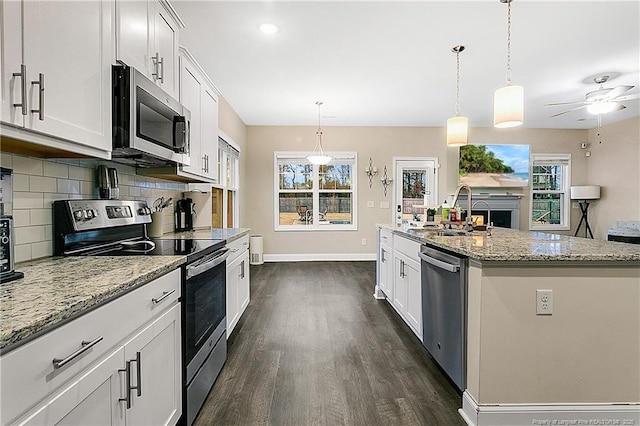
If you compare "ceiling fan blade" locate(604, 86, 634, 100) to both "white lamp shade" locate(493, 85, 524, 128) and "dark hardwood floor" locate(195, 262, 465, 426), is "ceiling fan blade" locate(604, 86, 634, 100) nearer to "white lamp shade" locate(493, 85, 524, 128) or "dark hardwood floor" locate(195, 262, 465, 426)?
"white lamp shade" locate(493, 85, 524, 128)

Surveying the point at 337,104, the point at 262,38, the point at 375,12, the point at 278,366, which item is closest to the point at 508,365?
the point at 278,366

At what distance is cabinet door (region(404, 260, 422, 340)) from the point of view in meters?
2.66

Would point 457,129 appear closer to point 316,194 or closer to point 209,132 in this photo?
point 209,132

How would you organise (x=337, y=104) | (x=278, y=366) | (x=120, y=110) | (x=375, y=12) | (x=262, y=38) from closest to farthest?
(x=120, y=110) → (x=278, y=366) → (x=375, y=12) → (x=262, y=38) → (x=337, y=104)

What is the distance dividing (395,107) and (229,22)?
3323 mm

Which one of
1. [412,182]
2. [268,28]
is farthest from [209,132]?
[412,182]

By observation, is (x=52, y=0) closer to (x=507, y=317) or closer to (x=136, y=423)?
(x=136, y=423)

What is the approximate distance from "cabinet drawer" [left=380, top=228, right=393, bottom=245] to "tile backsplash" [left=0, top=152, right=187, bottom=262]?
2651 mm

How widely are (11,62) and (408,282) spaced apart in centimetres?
276

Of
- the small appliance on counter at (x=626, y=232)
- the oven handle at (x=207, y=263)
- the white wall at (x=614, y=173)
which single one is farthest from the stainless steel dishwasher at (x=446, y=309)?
the white wall at (x=614, y=173)

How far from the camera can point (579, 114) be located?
20.0 ft

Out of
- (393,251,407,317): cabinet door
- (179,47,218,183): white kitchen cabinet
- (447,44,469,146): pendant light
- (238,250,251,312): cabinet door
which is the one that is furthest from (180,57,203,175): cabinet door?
(447,44,469,146): pendant light

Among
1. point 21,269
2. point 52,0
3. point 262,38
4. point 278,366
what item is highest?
point 262,38

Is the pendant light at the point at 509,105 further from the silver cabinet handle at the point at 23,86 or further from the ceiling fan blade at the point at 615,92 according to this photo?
the silver cabinet handle at the point at 23,86
